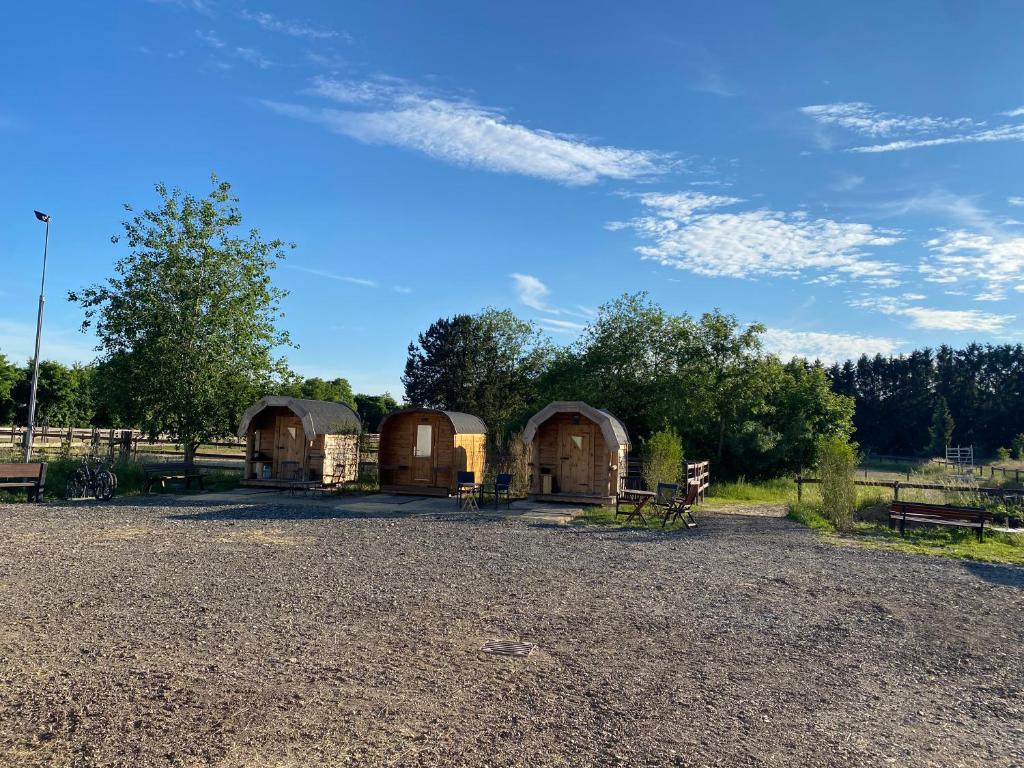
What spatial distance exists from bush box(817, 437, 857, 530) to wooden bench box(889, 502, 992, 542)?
36.4 inches

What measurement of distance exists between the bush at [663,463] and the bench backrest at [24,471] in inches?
590

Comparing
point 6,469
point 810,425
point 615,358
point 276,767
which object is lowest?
point 276,767

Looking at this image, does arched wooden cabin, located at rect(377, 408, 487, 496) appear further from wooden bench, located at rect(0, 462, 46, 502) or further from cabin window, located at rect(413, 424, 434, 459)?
wooden bench, located at rect(0, 462, 46, 502)

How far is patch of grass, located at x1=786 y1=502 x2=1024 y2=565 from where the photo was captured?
12656 mm

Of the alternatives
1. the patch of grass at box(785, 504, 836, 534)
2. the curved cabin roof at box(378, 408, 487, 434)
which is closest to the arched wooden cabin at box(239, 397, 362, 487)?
the curved cabin roof at box(378, 408, 487, 434)

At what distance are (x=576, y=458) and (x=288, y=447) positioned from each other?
8926mm

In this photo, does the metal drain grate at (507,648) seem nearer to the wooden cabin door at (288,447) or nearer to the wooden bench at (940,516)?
the wooden bench at (940,516)

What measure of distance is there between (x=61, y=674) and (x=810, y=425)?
2509 centimetres

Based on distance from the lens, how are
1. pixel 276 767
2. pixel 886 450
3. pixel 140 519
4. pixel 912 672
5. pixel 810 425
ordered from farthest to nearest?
pixel 886 450 → pixel 810 425 → pixel 140 519 → pixel 912 672 → pixel 276 767

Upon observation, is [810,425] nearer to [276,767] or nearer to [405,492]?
[405,492]

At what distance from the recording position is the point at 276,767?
4215 millimetres

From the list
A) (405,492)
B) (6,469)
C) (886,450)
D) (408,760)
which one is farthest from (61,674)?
(886,450)

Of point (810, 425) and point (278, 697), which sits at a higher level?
point (810, 425)

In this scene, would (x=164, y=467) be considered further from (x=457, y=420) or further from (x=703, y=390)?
(x=703, y=390)
